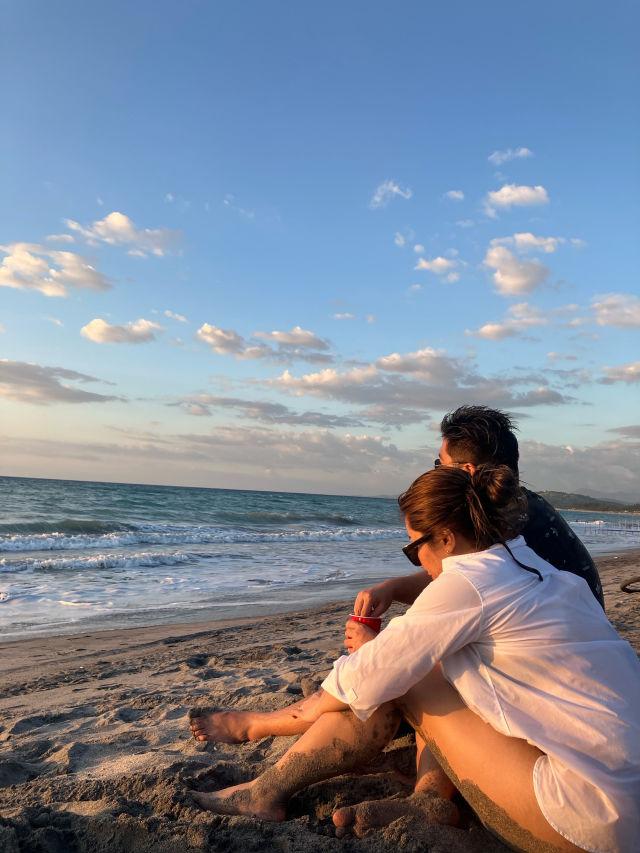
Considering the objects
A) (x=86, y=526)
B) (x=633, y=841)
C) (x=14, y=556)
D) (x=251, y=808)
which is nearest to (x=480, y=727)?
(x=633, y=841)

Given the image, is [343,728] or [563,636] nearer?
[563,636]

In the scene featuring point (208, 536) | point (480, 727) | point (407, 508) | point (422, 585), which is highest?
point (407, 508)

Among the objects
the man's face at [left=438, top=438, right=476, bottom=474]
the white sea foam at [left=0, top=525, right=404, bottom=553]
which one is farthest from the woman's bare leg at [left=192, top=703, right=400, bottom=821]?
the white sea foam at [left=0, top=525, right=404, bottom=553]

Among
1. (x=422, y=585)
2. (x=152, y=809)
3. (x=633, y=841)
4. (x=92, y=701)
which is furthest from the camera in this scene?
(x=92, y=701)

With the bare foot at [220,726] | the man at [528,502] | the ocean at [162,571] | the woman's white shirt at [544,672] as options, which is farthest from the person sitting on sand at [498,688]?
the ocean at [162,571]

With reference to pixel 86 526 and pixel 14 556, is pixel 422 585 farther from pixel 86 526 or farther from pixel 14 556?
pixel 86 526

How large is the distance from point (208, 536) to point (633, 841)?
720 inches

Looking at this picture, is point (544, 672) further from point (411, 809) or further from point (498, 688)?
point (411, 809)

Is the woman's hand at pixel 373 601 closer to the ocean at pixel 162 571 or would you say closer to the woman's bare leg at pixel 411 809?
the woman's bare leg at pixel 411 809

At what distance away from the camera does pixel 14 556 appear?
12836 mm

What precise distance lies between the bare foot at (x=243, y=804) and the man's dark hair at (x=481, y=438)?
1603 mm

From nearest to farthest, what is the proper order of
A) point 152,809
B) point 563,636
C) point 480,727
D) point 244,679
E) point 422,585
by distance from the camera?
point 563,636, point 480,727, point 152,809, point 422,585, point 244,679

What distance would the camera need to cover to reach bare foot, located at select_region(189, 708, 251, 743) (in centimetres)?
305

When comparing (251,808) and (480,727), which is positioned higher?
(480,727)
